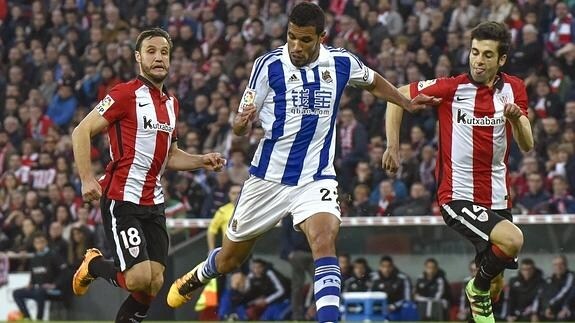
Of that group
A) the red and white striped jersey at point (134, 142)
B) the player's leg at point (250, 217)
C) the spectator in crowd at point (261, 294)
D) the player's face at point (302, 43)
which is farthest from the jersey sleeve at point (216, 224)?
the player's face at point (302, 43)

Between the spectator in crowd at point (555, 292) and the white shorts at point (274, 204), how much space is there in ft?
22.2

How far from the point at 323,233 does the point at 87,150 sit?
1815mm

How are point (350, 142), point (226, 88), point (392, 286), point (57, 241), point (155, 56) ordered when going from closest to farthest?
point (155, 56), point (392, 286), point (57, 241), point (350, 142), point (226, 88)

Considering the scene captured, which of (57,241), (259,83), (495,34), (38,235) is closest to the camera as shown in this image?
(259,83)

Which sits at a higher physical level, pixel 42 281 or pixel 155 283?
pixel 155 283

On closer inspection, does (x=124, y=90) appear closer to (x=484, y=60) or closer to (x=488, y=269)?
(x=484, y=60)

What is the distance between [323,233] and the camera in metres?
9.93

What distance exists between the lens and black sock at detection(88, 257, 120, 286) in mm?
10625

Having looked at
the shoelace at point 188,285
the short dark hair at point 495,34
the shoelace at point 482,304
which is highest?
the short dark hair at point 495,34

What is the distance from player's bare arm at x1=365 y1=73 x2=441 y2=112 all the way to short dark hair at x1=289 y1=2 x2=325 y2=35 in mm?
865

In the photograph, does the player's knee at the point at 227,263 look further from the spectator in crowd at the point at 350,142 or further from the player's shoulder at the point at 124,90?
the spectator in crowd at the point at 350,142

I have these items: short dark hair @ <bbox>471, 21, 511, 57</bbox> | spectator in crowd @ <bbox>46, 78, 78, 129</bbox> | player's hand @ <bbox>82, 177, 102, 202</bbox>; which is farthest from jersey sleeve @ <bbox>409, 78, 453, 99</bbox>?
spectator in crowd @ <bbox>46, 78, 78, 129</bbox>

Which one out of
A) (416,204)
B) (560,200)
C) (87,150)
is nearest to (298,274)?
(416,204)

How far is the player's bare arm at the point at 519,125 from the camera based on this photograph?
1045cm
